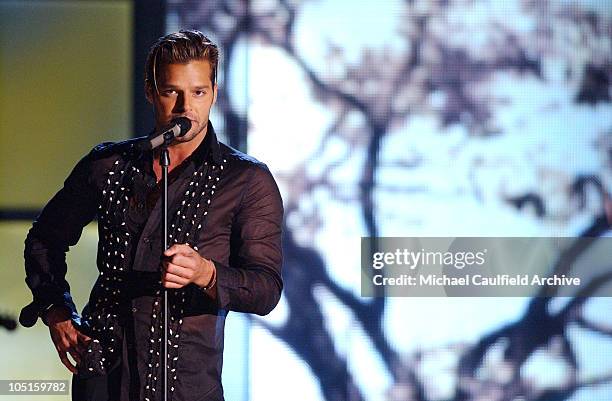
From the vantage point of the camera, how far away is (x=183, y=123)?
85.1 inches

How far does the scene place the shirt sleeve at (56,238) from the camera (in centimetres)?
256

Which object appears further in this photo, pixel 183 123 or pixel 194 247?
pixel 194 247

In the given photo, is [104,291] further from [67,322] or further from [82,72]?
[82,72]

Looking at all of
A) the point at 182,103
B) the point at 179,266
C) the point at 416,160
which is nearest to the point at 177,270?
the point at 179,266

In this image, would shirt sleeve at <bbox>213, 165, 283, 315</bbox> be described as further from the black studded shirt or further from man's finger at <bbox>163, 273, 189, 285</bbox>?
man's finger at <bbox>163, 273, 189, 285</bbox>

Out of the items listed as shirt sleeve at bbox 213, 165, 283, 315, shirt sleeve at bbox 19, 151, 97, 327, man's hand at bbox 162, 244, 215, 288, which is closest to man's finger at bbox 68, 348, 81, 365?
shirt sleeve at bbox 19, 151, 97, 327

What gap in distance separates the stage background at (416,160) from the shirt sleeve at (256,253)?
146cm

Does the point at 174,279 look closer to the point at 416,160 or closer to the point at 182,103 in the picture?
the point at 182,103

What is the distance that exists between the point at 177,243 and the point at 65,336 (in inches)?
16.1

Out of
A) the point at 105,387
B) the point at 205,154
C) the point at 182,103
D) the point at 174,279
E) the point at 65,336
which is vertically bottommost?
the point at 105,387

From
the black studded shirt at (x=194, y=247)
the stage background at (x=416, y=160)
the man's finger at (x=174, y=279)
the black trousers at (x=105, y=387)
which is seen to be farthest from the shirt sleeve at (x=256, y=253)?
the stage background at (x=416, y=160)

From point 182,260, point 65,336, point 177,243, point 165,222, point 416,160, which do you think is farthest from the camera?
point 416,160

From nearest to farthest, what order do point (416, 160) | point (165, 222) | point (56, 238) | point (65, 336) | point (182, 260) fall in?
point (182, 260) < point (165, 222) < point (65, 336) < point (56, 238) < point (416, 160)

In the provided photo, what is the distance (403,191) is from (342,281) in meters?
0.43
